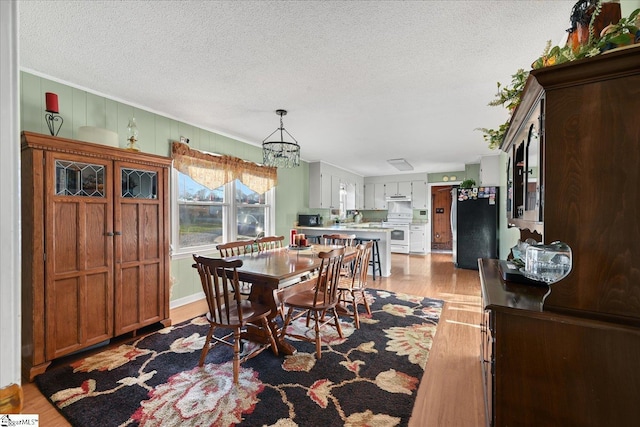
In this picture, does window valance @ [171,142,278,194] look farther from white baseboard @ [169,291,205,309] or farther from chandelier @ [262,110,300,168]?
white baseboard @ [169,291,205,309]

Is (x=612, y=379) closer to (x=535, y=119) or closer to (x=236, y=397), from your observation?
(x=535, y=119)

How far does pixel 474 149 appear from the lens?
518 centimetres

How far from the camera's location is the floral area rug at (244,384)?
65.1 inches

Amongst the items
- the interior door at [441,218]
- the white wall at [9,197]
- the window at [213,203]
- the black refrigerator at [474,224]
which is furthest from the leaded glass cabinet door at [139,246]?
the interior door at [441,218]

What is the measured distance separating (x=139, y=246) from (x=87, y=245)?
1.33 feet

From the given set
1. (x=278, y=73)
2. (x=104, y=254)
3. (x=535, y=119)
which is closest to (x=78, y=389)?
(x=104, y=254)

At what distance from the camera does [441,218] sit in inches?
335

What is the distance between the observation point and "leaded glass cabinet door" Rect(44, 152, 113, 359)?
2.13 meters

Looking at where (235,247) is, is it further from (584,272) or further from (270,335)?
(584,272)

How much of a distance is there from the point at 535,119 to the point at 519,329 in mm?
884

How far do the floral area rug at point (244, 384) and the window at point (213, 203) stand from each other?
1388 mm

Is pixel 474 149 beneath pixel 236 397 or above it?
above

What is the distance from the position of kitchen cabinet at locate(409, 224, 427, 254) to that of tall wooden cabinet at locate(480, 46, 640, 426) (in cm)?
692

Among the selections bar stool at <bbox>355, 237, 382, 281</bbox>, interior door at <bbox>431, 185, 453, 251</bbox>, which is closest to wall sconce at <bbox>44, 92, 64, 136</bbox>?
bar stool at <bbox>355, 237, 382, 281</bbox>
